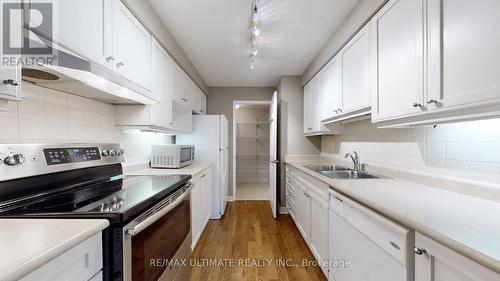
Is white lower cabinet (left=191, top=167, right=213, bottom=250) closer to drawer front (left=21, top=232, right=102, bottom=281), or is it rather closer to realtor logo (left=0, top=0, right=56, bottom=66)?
drawer front (left=21, top=232, right=102, bottom=281)

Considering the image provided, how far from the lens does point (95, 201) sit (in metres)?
1.06

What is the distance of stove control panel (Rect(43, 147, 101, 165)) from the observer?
116cm

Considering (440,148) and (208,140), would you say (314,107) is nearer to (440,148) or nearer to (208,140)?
(208,140)

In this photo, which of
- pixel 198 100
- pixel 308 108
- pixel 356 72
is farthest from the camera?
pixel 198 100

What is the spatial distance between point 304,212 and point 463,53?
2.01 metres

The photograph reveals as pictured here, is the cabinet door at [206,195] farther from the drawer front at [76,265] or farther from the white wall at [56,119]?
the drawer front at [76,265]

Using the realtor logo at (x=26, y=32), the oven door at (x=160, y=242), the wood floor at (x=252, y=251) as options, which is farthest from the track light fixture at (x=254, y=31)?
the wood floor at (x=252, y=251)

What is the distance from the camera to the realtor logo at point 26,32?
2.53 feet

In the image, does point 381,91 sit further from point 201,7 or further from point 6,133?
point 6,133

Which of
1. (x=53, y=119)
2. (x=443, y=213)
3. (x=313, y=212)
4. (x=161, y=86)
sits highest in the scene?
(x=161, y=86)

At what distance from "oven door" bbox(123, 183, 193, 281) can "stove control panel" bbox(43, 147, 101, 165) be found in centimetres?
59

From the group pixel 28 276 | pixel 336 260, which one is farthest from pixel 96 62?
pixel 336 260

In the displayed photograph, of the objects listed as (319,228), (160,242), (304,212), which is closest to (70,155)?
(160,242)

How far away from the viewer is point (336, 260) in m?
1.64
